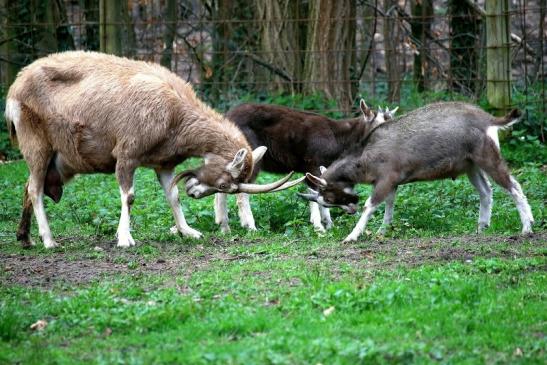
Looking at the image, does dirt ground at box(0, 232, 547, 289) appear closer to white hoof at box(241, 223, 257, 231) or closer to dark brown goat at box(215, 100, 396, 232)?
white hoof at box(241, 223, 257, 231)

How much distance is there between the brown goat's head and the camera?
978 cm

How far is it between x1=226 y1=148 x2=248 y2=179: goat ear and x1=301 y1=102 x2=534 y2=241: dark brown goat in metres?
1.07

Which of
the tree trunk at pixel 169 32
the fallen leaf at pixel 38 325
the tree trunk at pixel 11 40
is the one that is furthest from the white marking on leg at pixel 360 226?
the tree trunk at pixel 11 40

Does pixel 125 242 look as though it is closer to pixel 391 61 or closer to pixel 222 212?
pixel 222 212

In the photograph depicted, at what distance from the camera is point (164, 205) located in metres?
12.5

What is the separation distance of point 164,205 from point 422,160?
388 centimetres

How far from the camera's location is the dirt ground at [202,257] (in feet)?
27.2

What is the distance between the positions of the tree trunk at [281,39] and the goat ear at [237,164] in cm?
792

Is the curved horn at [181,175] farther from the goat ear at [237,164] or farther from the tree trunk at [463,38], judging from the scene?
the tree trunk at [463,38]

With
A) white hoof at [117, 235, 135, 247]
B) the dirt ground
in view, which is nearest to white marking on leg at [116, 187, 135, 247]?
white hoof at [117, 235, 135, 247]

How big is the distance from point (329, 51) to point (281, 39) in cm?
137

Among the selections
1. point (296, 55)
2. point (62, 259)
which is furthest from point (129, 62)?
point (296, 55)

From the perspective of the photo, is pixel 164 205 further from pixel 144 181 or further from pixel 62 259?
pixel 62 259

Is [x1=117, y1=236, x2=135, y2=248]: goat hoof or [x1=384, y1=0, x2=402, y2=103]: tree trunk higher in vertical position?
[x1=384, y1=0, x2=402, y2=103]: tree trunk
